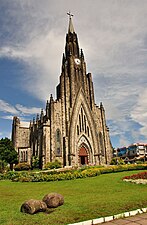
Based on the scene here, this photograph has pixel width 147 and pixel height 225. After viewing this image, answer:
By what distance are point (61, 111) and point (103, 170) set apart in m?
25.5

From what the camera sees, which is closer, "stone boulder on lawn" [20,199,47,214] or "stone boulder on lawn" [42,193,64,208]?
"stone boulder on lawn" [20,199,47,214]

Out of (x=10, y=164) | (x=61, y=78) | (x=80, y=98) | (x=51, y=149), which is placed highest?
(x=61, y=78)

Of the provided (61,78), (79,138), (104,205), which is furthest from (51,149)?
(104,205)

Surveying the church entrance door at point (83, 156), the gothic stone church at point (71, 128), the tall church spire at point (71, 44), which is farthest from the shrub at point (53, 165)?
the tall church spire at point (71, 44)

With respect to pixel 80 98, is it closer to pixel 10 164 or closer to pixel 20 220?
pixel 10 164

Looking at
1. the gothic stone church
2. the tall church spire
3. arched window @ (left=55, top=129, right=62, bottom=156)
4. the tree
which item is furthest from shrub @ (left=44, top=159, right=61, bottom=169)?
the tall church spire

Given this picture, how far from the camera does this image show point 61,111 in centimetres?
4925

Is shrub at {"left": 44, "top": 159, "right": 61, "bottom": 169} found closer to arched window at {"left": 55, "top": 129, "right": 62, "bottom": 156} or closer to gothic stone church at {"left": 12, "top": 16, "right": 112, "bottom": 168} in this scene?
gothic stone church at {"left": 12, "top": 16, "right": 112, "bottom": 168}

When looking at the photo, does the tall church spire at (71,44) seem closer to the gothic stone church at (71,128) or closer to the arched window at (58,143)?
the gothic stone church at (71,128)

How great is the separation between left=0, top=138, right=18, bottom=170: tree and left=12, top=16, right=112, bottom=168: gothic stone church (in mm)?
4575

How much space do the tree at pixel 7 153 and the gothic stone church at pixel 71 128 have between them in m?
4.57

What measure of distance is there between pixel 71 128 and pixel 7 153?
17.1 m

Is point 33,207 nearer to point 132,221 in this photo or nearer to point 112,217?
point 112,217

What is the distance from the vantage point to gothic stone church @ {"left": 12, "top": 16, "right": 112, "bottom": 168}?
1804 inches
